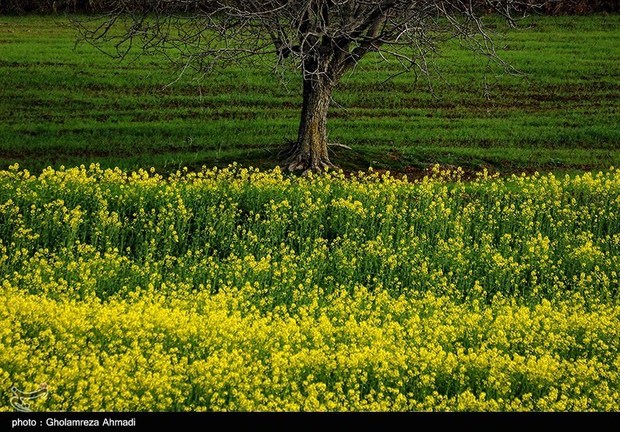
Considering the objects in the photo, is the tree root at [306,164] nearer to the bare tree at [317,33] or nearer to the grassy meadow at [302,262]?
the bare tree at [317,33]

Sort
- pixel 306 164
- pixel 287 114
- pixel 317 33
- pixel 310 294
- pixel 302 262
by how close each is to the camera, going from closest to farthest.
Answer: pixel 310 294
pixel 302 262
pixel 317 33
pixel 306 164
pixel 287 114

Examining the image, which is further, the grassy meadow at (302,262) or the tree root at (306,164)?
the tree root at (306,164)

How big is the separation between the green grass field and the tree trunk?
0.69 meters

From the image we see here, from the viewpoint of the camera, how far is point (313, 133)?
17469 millimetres

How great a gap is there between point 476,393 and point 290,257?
12.9 feet

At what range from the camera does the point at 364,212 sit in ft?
45.6

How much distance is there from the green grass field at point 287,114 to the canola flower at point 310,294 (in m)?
2.97

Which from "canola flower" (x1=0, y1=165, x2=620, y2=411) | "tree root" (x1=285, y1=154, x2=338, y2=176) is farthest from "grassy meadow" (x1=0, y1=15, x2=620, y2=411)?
"tree root" (x1=285, y1=154, x2=338, y2=176)

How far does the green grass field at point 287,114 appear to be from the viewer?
63.6ft

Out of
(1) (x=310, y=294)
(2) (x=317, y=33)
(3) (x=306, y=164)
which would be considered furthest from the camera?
(3) (x=306, y=164)

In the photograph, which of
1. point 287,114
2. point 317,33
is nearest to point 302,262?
point 317,33

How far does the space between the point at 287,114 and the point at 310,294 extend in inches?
526

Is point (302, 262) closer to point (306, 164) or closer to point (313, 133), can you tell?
point (306, 164)

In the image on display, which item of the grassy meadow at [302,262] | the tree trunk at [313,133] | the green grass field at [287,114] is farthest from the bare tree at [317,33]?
the grassy meadow at [302,262]
